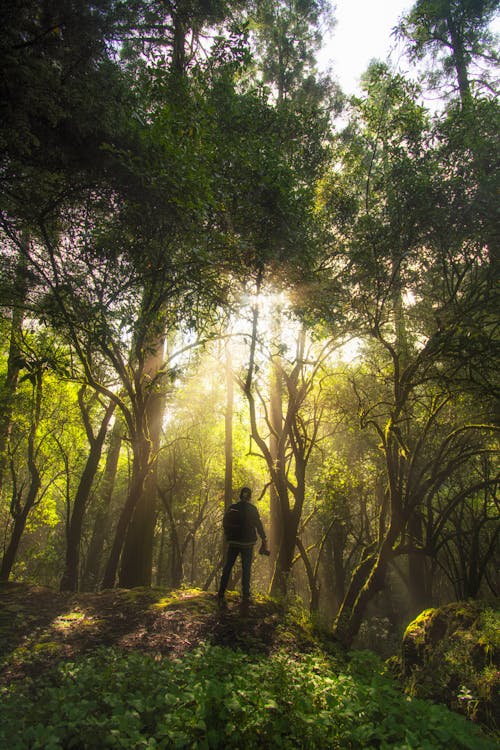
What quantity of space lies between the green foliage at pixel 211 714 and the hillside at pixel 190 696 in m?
0.01

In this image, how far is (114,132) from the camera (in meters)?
5.51

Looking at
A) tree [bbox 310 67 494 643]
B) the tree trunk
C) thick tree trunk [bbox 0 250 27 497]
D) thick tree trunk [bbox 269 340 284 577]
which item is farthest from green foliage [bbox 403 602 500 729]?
thick tree trunk [bbox 0 250 27 497]

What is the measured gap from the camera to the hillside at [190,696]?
298cm

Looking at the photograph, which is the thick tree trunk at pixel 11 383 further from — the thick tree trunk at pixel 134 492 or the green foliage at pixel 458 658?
the green foliage at pixel 458 658

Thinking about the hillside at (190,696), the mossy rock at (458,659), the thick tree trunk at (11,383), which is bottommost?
the mossy rock at (458,659)

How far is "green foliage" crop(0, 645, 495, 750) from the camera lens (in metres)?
2.91

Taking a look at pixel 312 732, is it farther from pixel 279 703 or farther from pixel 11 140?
pixel 11 140

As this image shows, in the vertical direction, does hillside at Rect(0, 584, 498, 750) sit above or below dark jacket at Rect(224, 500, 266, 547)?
below

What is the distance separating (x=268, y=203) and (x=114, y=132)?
304cm

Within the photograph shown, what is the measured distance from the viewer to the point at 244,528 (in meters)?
8.19

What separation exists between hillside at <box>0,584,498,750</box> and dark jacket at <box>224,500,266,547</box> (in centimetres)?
156

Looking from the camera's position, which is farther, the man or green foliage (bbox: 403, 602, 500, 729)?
the man

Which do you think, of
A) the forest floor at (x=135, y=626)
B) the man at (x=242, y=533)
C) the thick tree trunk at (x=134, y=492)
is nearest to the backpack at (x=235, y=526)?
the man at (x=242, y=533)

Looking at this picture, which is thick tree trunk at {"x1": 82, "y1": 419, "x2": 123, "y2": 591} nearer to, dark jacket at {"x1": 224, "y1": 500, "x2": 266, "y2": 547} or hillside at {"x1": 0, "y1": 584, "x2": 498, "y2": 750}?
dark jacket at {"x1": 224, "y1": 500, "x2": 266, "y2": 547}
